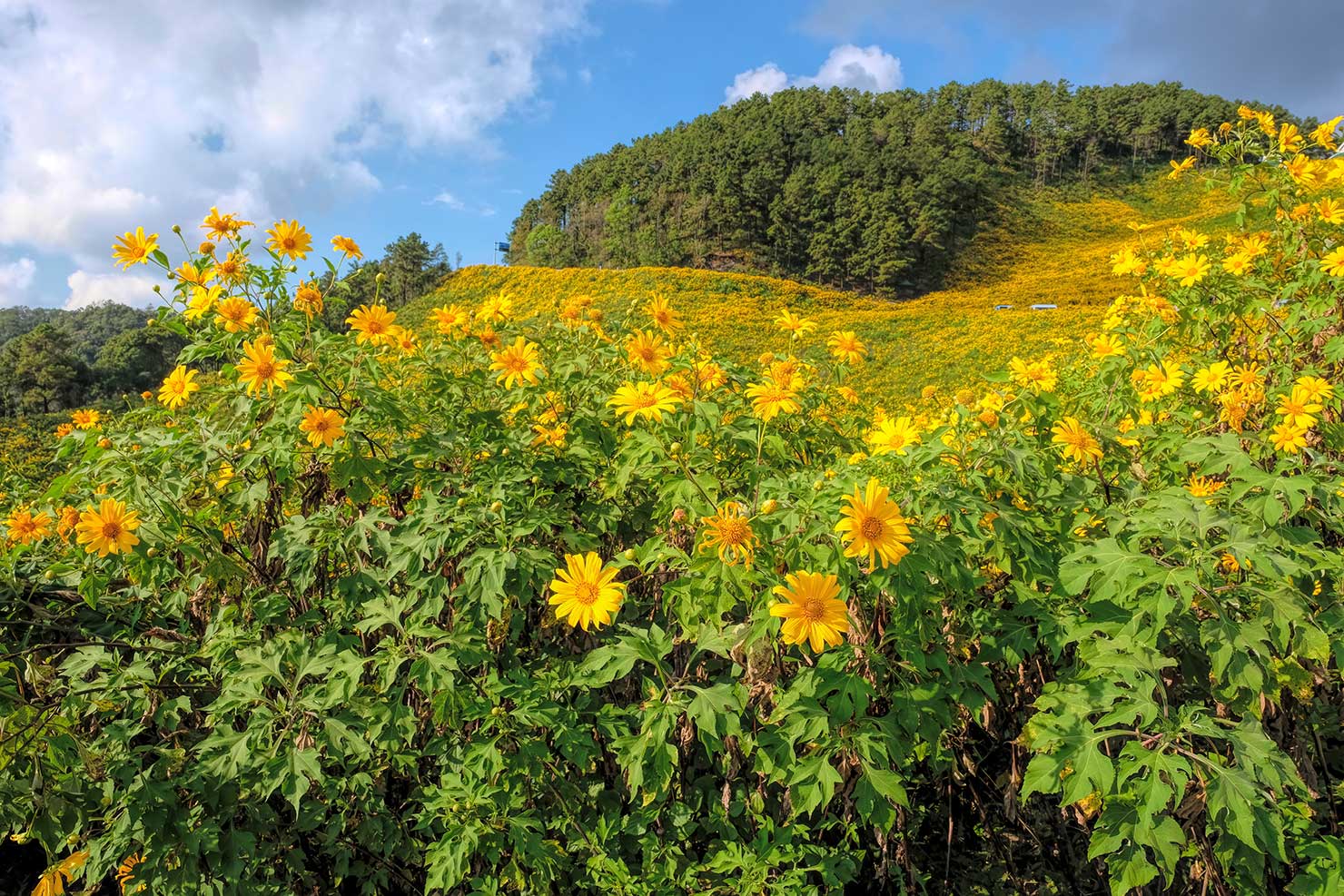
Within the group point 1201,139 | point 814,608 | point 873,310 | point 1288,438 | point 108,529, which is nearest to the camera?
point 814,608

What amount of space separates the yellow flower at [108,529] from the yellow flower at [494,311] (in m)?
1.18

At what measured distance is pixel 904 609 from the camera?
4.89 ft

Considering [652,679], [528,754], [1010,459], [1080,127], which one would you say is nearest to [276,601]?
[528,754]

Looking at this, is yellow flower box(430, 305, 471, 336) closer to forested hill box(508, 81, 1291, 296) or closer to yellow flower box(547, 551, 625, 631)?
yellow flower box(547, 551, 625, 631)

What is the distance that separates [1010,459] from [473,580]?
1.34 meters

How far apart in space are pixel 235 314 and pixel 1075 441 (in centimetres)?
240

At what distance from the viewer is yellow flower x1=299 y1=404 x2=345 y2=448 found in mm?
1796

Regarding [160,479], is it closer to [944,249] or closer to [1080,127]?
[944,249]

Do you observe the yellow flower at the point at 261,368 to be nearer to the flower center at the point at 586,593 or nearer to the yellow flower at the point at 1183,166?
the flower center at the point at 586,593

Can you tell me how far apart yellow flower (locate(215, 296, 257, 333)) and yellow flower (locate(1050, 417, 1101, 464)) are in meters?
2.32

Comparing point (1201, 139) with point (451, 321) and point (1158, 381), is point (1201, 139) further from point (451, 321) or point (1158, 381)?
point (451, 321)

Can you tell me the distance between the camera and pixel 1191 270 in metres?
3.02

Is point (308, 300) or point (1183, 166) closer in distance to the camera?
point (308, 300)

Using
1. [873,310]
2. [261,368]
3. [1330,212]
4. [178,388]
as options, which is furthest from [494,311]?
[873,310]
